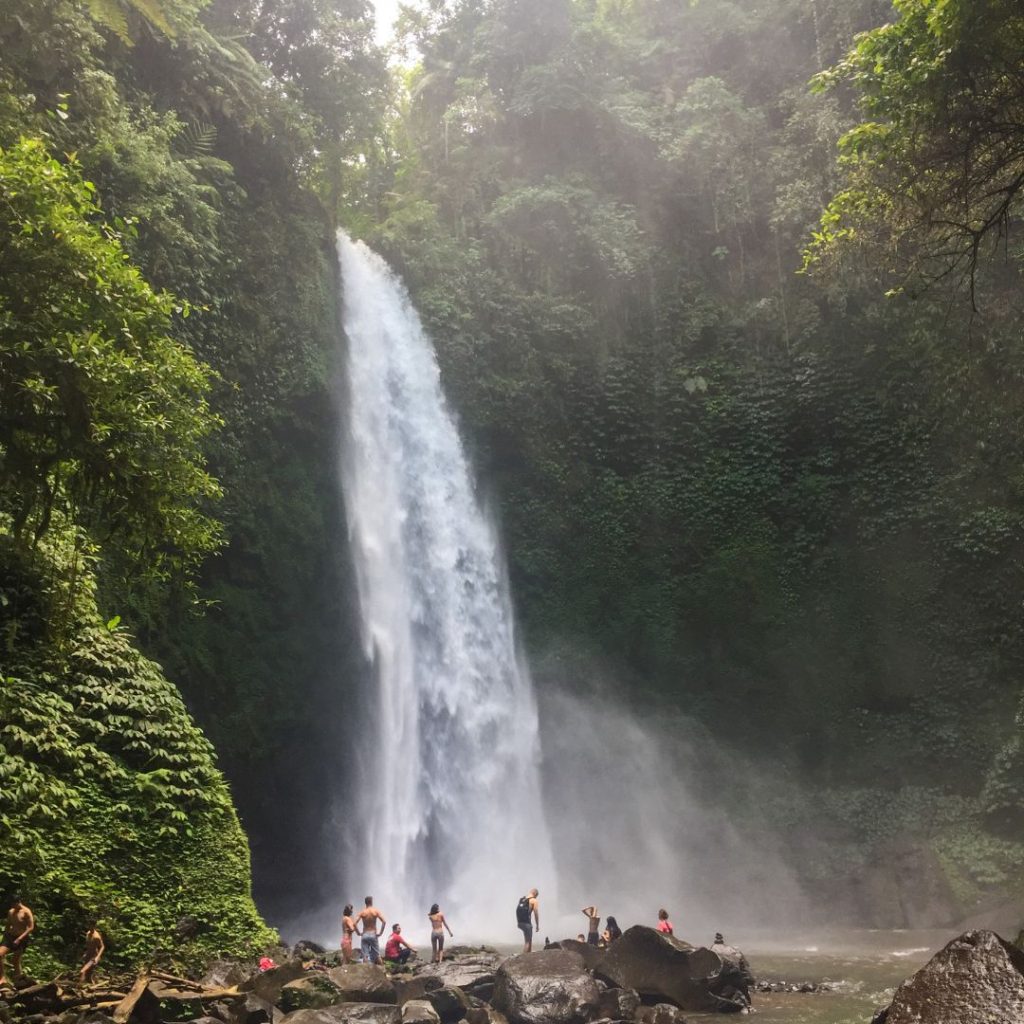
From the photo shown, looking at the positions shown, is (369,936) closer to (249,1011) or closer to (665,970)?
(665,970)

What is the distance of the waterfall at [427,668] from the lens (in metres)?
17.0

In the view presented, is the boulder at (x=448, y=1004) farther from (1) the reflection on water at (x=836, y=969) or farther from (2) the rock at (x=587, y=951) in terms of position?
(1) the reflection on water at (x=836, y=969)

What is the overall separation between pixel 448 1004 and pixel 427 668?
9170 millimetres

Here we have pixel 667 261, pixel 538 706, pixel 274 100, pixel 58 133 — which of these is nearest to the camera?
pixel 58 133

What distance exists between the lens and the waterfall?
1697 centimetres

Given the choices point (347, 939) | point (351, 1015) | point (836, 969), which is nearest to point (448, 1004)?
point (351, 1015)

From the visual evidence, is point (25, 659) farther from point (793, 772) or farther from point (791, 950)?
point (793, 772)

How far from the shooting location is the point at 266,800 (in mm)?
16484

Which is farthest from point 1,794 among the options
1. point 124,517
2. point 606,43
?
point 606,43

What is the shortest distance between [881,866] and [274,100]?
19.1 m

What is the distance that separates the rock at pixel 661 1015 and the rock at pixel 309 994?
319cm

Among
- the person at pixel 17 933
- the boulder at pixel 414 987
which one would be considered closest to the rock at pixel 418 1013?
the boulder at pixel 414 987

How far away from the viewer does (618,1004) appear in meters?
9.79

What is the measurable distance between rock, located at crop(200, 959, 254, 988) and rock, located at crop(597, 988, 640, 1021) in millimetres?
3726
